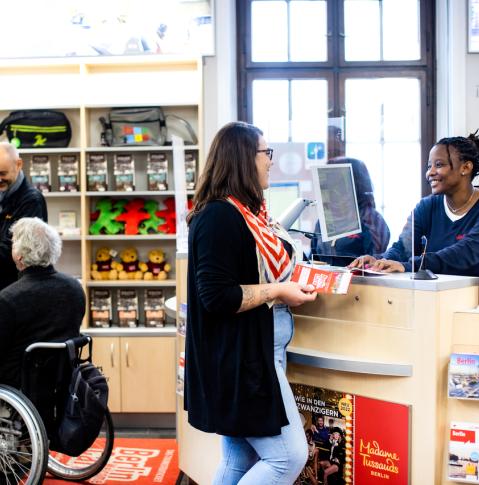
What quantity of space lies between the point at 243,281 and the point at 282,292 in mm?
114

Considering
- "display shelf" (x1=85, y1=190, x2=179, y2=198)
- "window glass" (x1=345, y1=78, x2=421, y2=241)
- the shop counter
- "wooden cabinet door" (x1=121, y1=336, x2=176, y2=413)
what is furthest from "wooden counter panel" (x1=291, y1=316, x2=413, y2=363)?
"window glass" (x1=345, y1=78, x2=421, y2=241)

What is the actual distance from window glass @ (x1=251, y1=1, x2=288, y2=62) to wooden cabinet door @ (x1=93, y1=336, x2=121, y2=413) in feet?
7.41

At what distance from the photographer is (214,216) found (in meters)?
2.00

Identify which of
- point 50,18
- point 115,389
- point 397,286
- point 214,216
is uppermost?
point 50,18

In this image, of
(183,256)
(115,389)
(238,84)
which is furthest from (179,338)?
(238,84)

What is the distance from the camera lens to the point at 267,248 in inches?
81.0

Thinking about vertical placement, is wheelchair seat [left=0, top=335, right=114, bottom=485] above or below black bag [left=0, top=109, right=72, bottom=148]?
below

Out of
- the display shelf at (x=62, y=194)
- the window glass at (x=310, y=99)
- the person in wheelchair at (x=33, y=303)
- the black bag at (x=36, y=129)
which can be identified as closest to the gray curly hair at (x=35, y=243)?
the person in wheelchair at (x=33, y=303)

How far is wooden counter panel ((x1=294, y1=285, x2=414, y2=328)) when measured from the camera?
89.0 inches

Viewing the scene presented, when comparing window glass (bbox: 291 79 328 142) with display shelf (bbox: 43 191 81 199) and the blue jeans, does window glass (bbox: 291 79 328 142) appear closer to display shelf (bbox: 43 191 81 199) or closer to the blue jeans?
display shelf (bbox: 43 191 81 199)

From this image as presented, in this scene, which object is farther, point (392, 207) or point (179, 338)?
point (392, 207)

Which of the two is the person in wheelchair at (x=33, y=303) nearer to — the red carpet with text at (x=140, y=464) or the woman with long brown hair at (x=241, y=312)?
the red carpet with text at (x=140, y=464)

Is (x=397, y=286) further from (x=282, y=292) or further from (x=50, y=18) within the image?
(x=50, y=18)

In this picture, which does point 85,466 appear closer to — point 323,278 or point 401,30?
point 323,278
